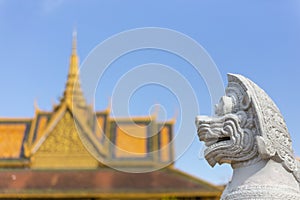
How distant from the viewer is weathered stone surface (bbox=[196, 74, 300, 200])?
2.79 meters

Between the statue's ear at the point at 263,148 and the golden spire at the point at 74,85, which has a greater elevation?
the golden spire at the point at 74,85

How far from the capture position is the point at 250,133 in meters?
2.90

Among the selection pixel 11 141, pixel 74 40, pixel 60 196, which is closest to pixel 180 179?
pixel 60 196

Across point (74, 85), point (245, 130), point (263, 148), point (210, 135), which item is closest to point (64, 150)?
point (74, 85)

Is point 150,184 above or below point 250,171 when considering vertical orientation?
below

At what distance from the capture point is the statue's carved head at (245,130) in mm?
2859

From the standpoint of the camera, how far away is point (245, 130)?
293cm

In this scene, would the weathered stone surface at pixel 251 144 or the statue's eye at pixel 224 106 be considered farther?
the statue's eye at pixel 224 106

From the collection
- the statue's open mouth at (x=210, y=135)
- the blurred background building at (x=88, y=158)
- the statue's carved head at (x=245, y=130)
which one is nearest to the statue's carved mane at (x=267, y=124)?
the statue's carved head at (x=245, y=130)

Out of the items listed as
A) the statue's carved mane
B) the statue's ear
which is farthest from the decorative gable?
the statue's ear

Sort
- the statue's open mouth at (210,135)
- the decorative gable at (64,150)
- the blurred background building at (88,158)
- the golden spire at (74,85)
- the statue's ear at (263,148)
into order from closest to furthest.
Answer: the statue's ear at (263,148) → the statue's open mouth at (210,135) → the blurred background building at (88,158) → the decorative gable at (64,150) → the golden spire at (74,85)

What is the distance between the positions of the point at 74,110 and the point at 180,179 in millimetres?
5236

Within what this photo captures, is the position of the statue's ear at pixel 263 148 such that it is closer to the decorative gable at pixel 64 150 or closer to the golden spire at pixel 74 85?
the decorative gable at pixel 64 150

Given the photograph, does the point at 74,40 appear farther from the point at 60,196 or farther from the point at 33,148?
the point at 60,196
